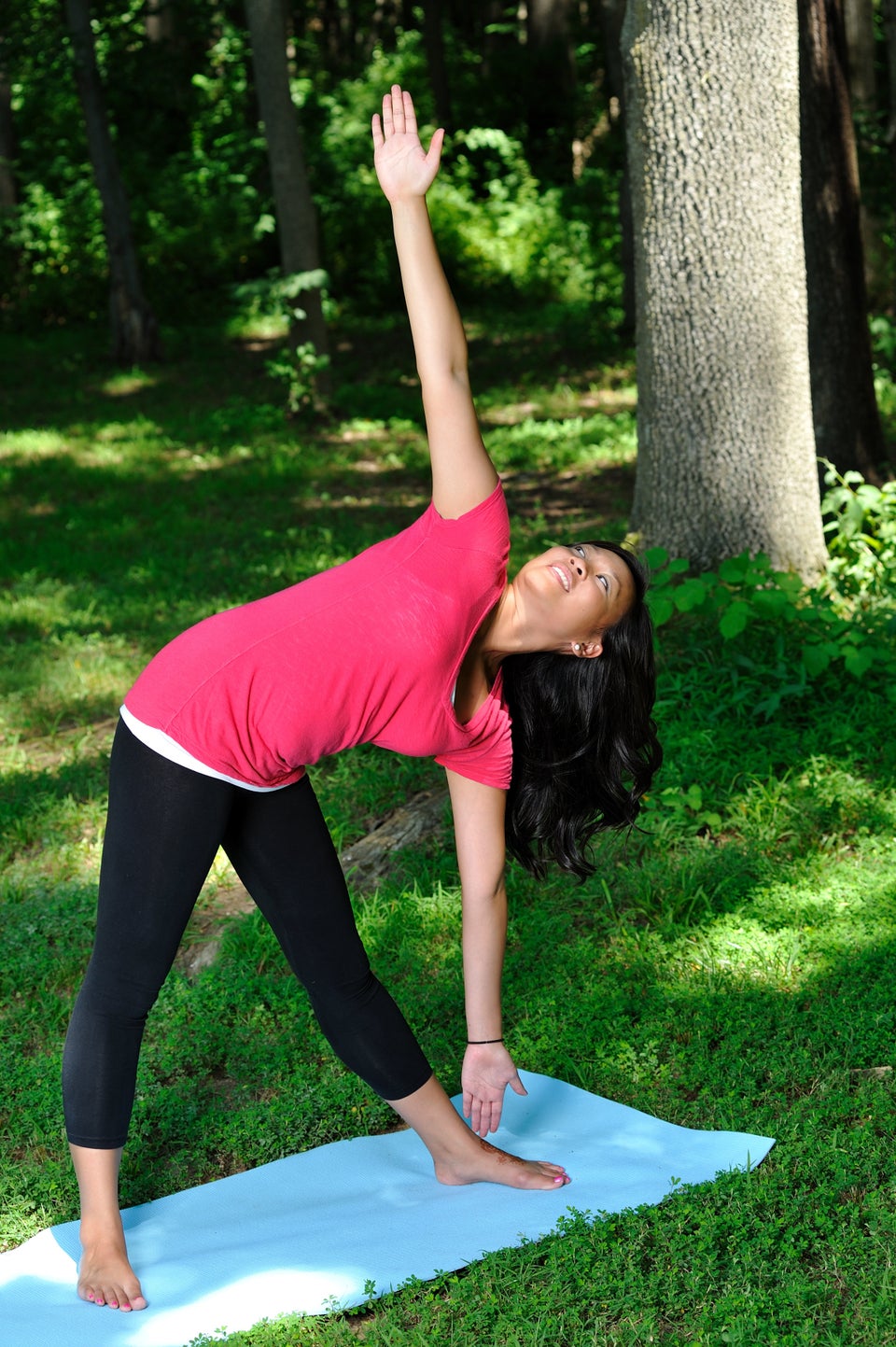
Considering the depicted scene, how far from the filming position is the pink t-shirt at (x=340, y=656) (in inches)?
91.6

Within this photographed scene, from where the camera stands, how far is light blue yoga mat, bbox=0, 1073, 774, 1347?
267cm

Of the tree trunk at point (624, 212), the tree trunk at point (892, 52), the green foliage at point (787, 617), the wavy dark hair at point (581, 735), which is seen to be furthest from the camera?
the tree trunk at point (624, 212)

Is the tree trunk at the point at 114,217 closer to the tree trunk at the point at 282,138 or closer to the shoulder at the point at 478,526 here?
the tree trunk at the point at 282,138

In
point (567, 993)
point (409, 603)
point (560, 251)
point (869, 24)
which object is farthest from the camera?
point (560, 251)

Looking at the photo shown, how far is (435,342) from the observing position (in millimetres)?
2309

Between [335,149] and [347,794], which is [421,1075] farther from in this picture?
[335,149]

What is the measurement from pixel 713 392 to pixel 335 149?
1498 centimetres

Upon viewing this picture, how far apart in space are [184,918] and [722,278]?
399cm

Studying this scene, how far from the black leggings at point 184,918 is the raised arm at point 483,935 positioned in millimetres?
205

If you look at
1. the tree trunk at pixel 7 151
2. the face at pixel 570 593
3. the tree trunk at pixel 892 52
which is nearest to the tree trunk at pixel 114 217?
the tree trunk at pixel 7 151

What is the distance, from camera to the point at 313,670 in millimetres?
2334

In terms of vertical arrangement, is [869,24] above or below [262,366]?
above

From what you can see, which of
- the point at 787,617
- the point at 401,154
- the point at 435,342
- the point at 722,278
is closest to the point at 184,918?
the point at 435,342

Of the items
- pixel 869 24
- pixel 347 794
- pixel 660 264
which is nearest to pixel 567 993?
pixel 347 794
